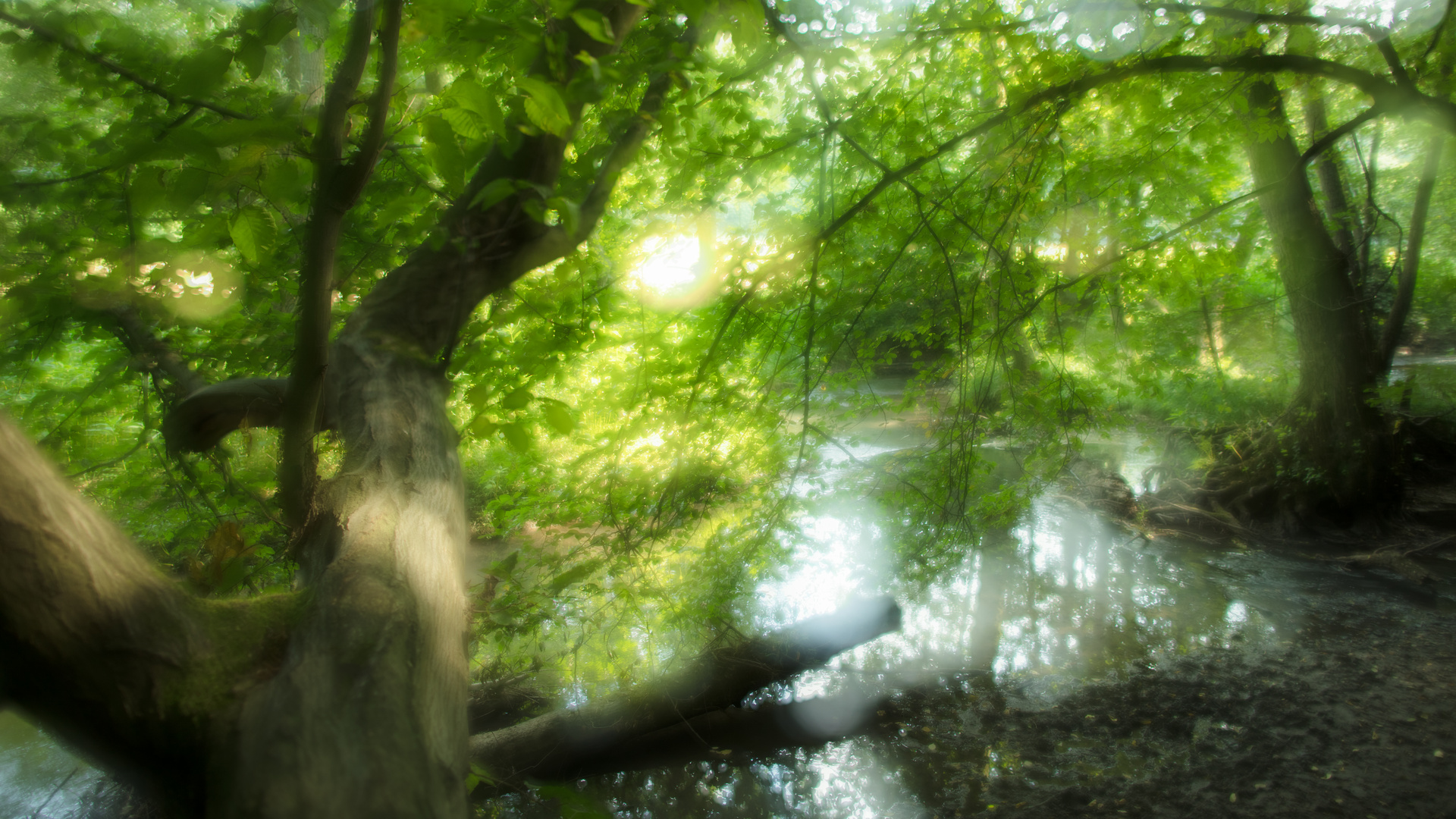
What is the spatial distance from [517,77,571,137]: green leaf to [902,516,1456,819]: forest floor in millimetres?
4274

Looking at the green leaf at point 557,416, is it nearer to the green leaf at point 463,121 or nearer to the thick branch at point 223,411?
the green leaf at point 463,121

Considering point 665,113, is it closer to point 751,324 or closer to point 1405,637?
point 751,324

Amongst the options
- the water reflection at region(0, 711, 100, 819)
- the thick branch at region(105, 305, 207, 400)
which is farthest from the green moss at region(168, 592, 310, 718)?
the water reflection at region(0, 711, 100, 819)

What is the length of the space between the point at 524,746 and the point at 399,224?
329 centimetres

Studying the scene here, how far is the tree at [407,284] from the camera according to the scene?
3.65ft

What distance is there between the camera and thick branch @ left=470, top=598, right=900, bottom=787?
176 inches

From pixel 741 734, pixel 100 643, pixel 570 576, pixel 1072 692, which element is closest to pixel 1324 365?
pixel 1072 692

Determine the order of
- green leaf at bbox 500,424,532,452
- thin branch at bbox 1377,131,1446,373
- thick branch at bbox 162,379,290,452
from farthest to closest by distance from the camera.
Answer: thin branch at bbox 1377,131,1446,373 → thick branch at bbox 162,379,290,452 → green leaf at bbox 500,424,532,452

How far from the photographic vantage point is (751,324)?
12.4 ft

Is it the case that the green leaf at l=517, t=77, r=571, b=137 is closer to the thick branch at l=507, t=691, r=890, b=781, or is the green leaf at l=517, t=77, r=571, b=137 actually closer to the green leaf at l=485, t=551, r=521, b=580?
the green leaf at l=485, t=551, r=521, b=580

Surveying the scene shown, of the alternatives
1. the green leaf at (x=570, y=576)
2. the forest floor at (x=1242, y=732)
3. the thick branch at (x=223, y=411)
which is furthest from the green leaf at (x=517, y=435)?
the forest floor at (x=1242, y=732)

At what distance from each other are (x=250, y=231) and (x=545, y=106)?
69cm

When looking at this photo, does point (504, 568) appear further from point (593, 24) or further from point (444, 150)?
point (593, 24)

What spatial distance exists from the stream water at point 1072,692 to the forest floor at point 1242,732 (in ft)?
0.05
